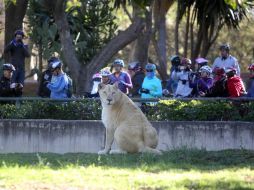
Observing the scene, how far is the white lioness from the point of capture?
38.3 ft

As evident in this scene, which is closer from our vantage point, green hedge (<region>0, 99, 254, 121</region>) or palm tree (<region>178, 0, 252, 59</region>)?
green hedge (<region>0, 99, 254, 121</region>)

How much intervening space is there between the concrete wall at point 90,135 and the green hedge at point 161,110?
2.16 ft

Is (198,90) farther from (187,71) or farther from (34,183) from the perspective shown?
(34,183)

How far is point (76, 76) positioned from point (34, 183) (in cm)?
1169

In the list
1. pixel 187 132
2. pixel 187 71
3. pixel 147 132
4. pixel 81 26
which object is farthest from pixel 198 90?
pixel 81 26

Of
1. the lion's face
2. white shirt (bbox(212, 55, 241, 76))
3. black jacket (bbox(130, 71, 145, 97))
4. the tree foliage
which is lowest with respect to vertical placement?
the lion's face

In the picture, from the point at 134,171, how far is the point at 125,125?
2528mm

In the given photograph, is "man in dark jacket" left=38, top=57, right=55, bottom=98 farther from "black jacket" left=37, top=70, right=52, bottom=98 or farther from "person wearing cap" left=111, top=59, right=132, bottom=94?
"person wearing cap" left=111, top=59, right=132, bottom=94

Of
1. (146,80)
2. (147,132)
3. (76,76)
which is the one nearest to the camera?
(147,132)

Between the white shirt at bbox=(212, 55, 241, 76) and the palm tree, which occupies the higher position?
the palm tree


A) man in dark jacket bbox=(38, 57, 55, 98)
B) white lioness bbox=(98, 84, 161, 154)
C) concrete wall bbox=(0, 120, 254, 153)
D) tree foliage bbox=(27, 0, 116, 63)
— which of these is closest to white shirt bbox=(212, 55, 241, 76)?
concrete wall bbox=(0, 120, 254, 153)

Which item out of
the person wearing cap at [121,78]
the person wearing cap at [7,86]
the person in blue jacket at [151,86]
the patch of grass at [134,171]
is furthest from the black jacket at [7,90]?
the patch of grass at [134,171]

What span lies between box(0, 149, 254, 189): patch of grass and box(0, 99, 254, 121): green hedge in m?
2.99

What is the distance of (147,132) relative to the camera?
38.3ft
